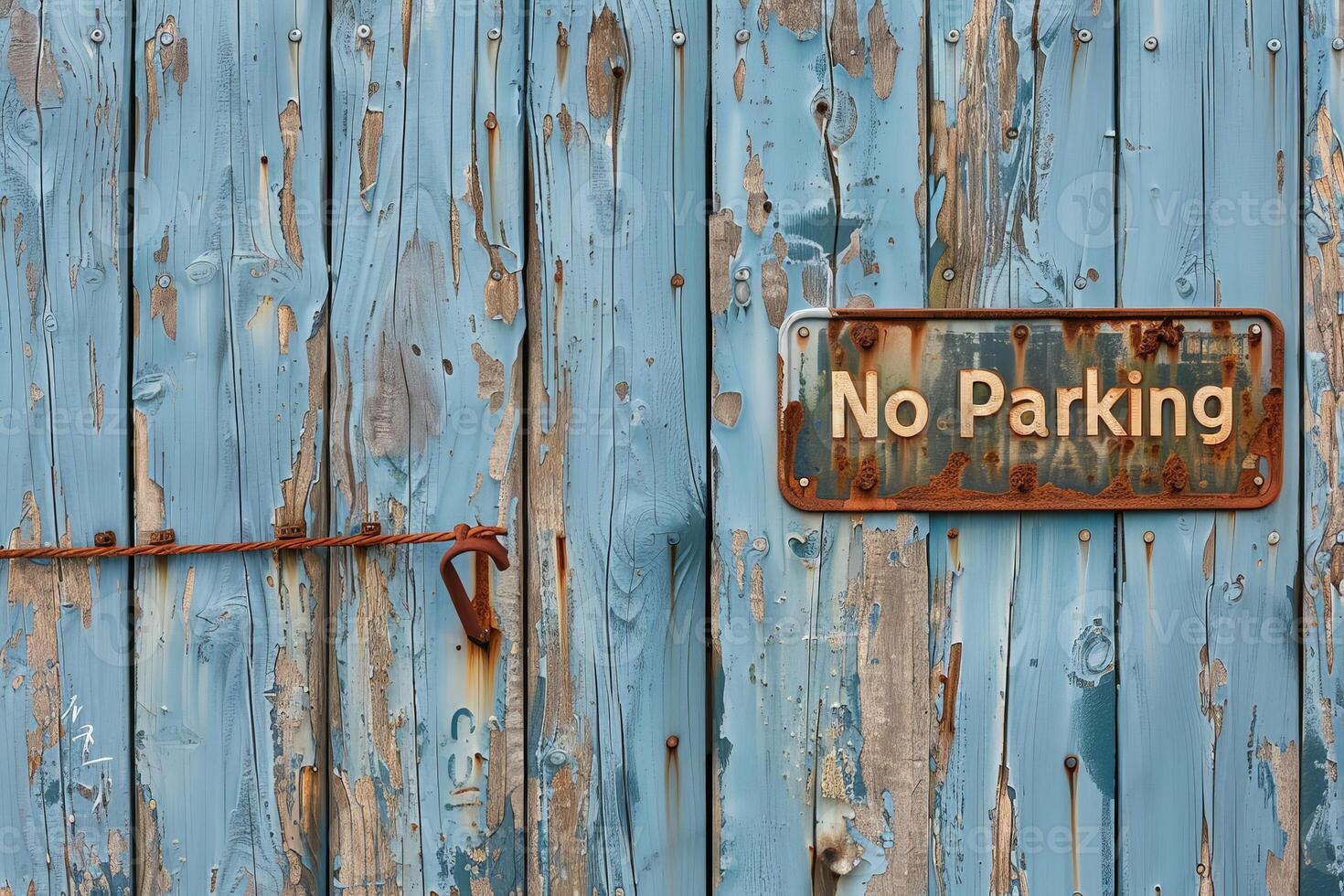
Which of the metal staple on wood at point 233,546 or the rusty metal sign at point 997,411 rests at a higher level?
the rusty metal sign at point 997,411

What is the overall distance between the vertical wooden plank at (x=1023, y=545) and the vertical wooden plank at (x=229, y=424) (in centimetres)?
67

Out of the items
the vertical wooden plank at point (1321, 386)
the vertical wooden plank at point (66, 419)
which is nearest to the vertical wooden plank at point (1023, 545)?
the vertical wooden plank at point (1321, 386)

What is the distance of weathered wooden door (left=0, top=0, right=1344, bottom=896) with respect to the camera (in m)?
0.97

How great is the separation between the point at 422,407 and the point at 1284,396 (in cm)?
92

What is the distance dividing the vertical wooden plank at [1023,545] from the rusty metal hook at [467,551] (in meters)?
0.46

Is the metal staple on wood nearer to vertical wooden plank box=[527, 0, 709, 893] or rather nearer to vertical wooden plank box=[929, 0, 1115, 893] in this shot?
vertical wooden plank box=[527, 0, 709, 893]

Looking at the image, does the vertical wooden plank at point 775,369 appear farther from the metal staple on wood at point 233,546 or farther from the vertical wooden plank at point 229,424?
the vertical wooden plank at point 229,424

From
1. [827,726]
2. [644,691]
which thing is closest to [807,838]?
[827,726]

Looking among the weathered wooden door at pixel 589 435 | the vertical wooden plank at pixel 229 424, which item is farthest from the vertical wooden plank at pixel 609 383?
the vertical wooden plank at pixel 229 424

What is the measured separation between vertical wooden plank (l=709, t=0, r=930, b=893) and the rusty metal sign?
3 cm

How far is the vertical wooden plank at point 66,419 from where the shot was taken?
3.17 ft

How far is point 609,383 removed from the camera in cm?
97

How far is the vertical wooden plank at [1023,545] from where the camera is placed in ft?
3.19

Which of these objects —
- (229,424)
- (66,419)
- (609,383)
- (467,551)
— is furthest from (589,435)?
(66,419)
